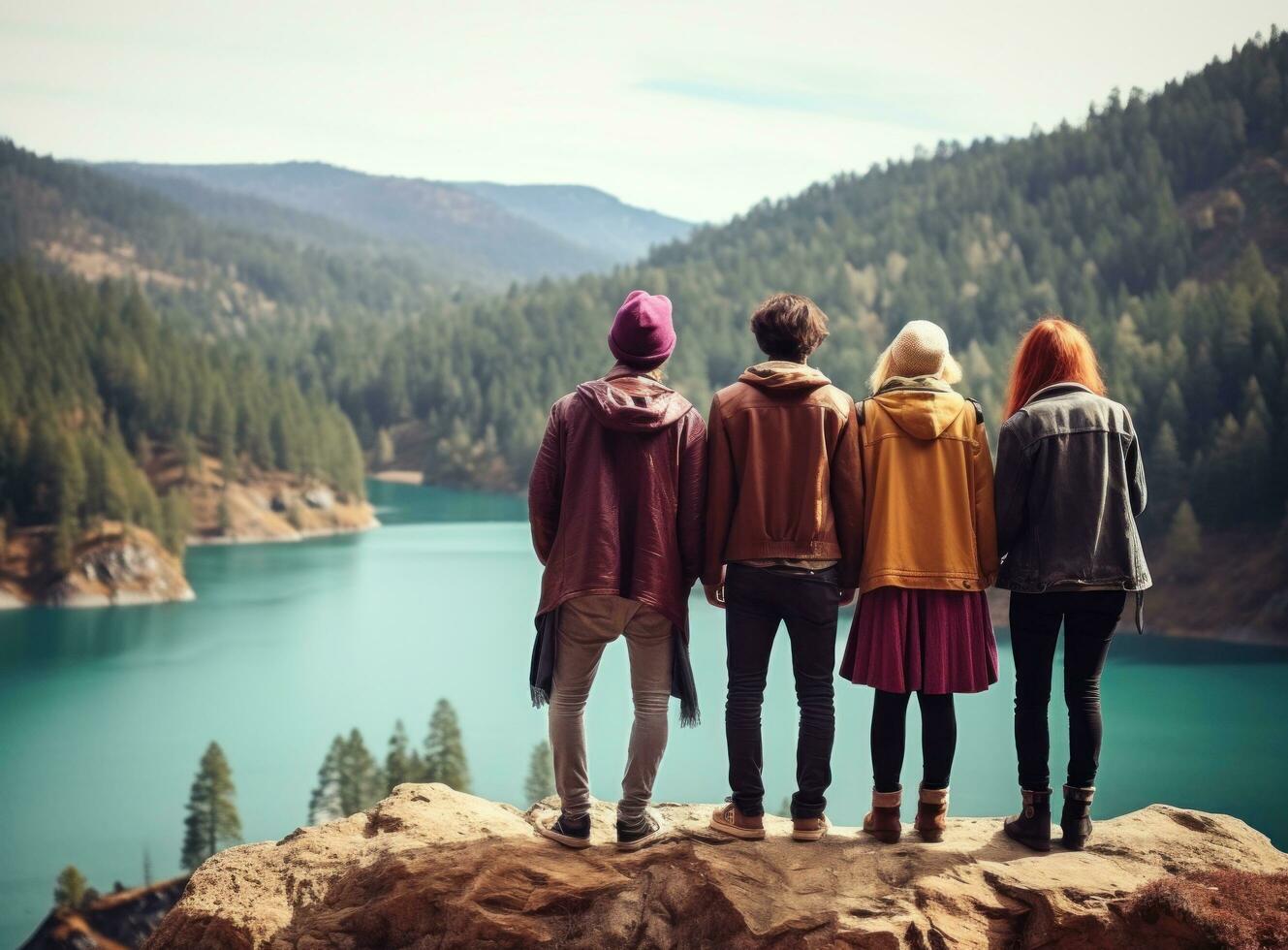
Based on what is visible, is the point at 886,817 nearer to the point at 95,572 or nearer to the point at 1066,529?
the point at 1066,529

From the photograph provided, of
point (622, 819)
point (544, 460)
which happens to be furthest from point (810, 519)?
point (622, 819)

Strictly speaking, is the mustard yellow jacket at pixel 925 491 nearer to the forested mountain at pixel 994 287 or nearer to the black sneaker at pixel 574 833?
the black sneaker at pixel 574 833

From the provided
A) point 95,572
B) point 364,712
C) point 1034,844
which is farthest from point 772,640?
point 95,572

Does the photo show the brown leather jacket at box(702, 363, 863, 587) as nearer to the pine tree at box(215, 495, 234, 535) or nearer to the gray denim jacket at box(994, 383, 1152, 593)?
the gray denim jacket at box(994, 383, 1152, 593)

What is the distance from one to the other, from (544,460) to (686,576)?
1.80 feet

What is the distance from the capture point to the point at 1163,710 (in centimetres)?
2553

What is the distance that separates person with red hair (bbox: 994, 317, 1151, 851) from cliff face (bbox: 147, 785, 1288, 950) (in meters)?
0.34

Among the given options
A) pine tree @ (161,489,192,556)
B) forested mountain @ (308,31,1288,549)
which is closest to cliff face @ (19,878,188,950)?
pine tree @ (161,489,192,556)

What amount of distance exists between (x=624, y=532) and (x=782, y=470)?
0.50 metres

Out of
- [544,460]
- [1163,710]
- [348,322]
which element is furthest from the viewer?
[348,322]

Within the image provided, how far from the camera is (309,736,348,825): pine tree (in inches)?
838

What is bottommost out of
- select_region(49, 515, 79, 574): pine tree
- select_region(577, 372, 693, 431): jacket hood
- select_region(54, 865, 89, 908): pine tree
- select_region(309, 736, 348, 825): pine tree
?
select_region(54, 865, 89, 908): pine tree

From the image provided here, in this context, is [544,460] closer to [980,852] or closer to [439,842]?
[439,842]

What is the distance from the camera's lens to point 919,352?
3742 millimetres
